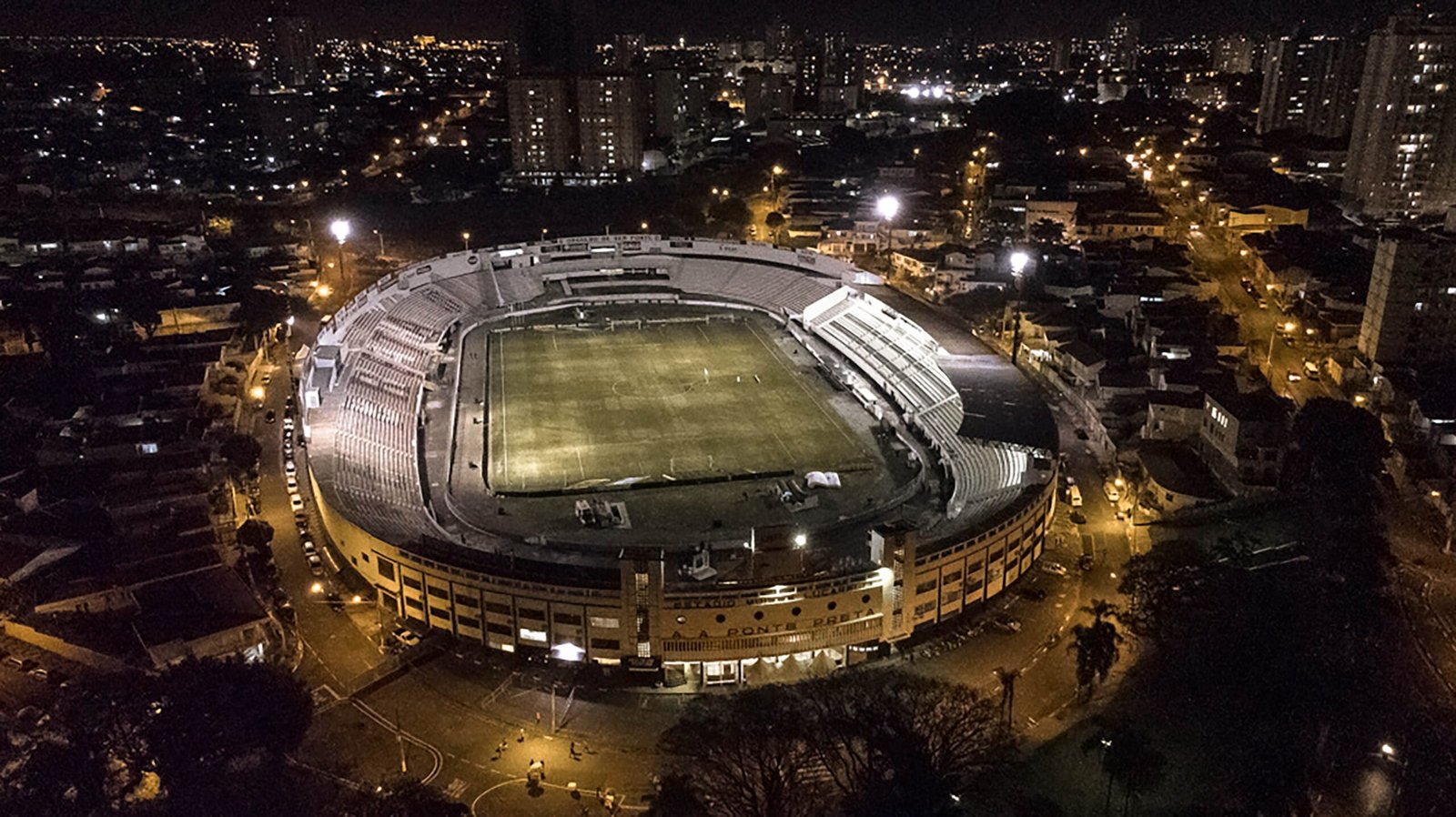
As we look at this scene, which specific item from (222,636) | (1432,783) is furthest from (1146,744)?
(222,636)

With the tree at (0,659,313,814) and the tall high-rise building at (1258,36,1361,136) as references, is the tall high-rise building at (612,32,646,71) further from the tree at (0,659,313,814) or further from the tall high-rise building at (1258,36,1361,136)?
the tree at (0,659,313,814)

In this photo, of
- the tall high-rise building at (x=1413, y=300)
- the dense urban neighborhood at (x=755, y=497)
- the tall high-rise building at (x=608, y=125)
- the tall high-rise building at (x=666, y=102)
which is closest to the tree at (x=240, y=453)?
the dense urban neighborhood at (x=755, y=497)

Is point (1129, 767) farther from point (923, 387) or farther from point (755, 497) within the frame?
point (923, 387)

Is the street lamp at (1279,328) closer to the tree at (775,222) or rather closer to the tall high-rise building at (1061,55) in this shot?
the tree at (775,222)

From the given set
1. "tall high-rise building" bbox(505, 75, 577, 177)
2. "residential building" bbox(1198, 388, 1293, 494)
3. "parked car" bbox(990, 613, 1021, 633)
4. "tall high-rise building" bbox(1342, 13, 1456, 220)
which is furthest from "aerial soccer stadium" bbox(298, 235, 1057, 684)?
"tall high-rise building" bbox(1342, 13, 1456, 220)

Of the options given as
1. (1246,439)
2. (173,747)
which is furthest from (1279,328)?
(173,747)
